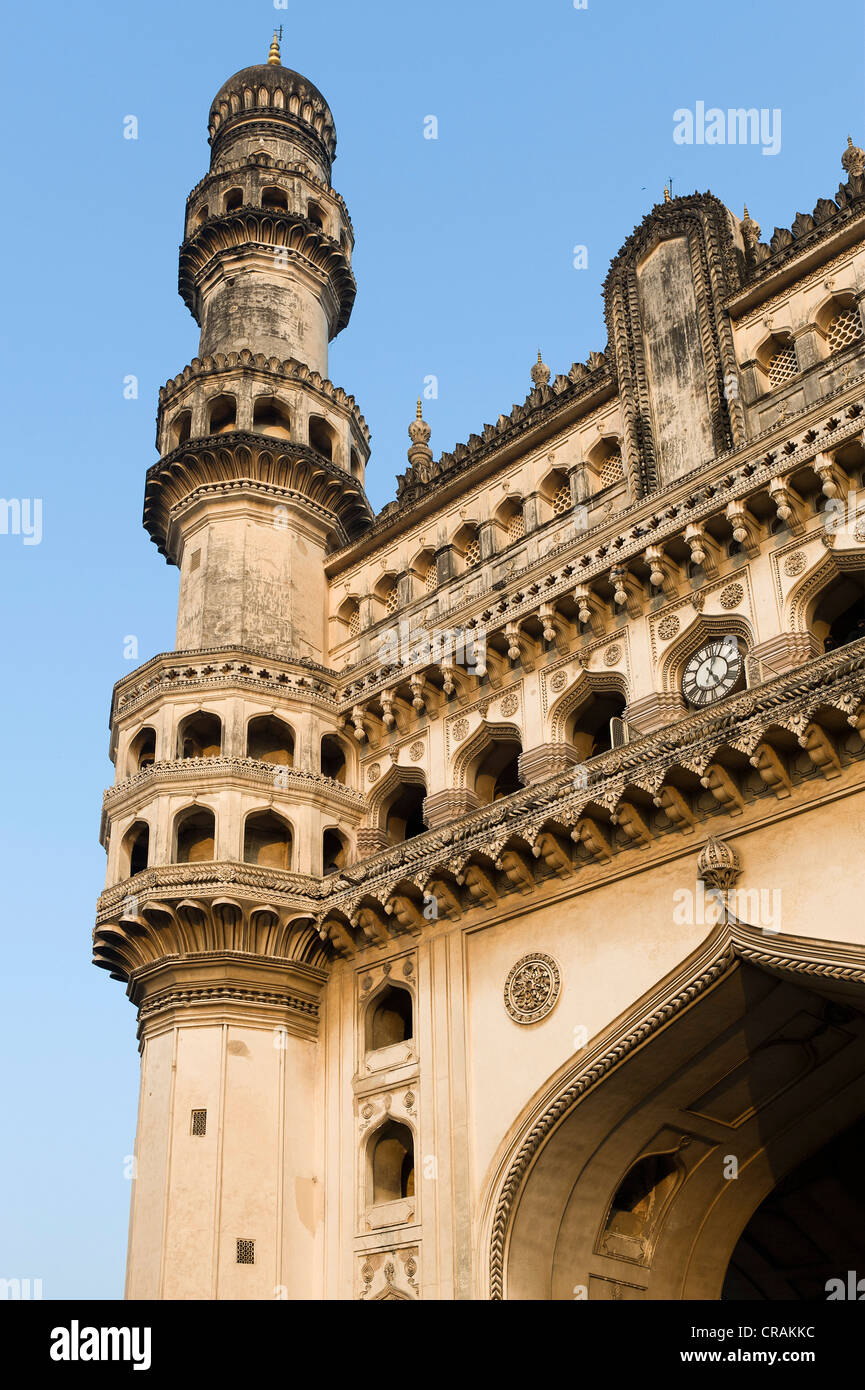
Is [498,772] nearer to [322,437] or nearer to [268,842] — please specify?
[268,842]

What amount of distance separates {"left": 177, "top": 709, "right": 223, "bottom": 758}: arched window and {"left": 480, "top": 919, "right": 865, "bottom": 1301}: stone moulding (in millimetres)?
7740

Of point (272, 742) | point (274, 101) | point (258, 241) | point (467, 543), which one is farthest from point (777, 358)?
point (274, 101)

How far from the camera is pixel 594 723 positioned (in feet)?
72.2

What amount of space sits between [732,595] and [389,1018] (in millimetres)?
7345

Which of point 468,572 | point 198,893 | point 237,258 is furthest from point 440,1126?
point 237,258

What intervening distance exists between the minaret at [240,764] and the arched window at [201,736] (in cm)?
4

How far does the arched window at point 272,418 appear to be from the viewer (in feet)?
89.8

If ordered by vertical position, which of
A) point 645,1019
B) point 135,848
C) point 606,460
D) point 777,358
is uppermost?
point 777,358

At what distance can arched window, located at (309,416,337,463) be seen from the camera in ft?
91.2

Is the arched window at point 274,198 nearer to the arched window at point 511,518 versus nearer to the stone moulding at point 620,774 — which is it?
the arched window at point 511,518

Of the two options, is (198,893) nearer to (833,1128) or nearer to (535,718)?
(535,718)

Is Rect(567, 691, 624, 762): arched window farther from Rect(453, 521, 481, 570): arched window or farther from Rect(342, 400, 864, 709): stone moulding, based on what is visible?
Rect(453, 521, 481, 570): arched window
